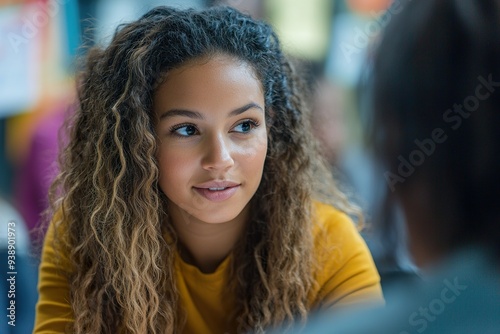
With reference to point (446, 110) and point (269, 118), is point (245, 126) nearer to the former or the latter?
point (269, 118)

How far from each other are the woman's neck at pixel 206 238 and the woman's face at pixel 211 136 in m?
0.08

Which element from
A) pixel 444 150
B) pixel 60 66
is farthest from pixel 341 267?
pixel 60 66

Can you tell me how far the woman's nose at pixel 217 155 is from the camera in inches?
44.6

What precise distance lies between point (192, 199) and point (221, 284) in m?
0.19

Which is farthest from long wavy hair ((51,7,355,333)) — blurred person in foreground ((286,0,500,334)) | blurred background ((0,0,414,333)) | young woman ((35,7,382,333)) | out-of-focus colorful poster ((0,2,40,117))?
out-of-focus colorful poster ((0,2,40,117))

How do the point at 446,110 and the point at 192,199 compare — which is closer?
the point at 446,110

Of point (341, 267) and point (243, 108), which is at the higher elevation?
point (243, 108)

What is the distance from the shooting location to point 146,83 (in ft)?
3.78

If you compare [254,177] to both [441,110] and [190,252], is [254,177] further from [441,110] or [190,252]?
[441,110]

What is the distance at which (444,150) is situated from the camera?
48cm

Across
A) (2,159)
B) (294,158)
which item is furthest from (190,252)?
(2,159)

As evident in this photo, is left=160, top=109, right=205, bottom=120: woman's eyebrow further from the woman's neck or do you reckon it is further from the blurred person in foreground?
the blurred person in foreground

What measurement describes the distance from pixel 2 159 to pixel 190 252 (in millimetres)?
963

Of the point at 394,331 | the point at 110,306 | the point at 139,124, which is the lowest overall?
the point at 110,306
